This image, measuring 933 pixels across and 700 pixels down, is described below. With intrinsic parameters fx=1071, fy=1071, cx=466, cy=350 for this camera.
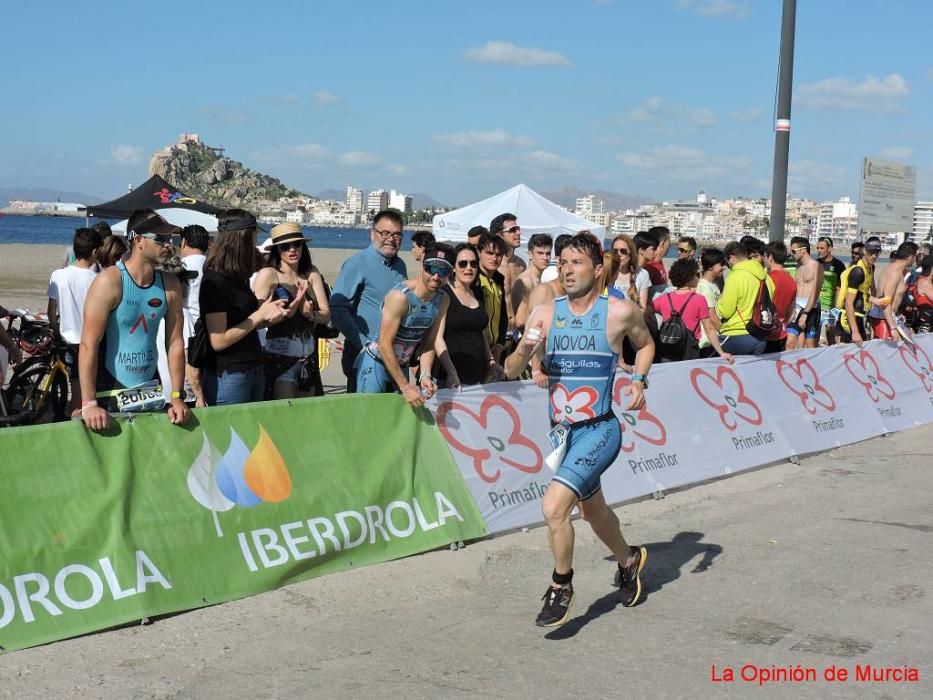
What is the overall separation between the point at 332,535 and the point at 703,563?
2.35m

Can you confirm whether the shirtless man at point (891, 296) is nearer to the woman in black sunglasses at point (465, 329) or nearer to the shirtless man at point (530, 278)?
the shirtless man at point (530, 278)

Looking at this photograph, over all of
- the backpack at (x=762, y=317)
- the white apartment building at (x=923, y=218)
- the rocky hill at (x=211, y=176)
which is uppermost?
the rocky hill at (x=211, y=176)

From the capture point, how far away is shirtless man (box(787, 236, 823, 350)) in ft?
41.6

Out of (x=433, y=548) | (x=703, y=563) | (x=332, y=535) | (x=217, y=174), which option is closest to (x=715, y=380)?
(x=703, y=563)

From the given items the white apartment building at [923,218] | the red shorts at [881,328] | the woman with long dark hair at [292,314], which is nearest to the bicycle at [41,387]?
the woman with long dark hair at [292,314]

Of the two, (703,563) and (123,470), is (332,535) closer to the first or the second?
(123,470)

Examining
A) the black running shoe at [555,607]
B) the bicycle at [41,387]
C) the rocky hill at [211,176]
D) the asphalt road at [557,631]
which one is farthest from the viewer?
the rocky hill at [211,176]

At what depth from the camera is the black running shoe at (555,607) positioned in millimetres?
5426

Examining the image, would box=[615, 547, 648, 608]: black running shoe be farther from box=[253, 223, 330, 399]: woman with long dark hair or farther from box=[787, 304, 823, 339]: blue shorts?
box=[787, 304, 823, 339]: blue shorts

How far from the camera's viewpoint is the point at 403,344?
724 cm

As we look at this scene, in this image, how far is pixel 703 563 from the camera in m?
6.77

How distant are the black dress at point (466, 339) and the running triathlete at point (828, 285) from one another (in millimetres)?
8558

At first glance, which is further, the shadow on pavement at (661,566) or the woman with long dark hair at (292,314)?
the woman with long dark hair at (292,314)

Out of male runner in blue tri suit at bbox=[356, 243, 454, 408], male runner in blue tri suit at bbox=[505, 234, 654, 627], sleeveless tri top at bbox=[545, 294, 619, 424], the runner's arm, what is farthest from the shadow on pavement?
the runner's arm
